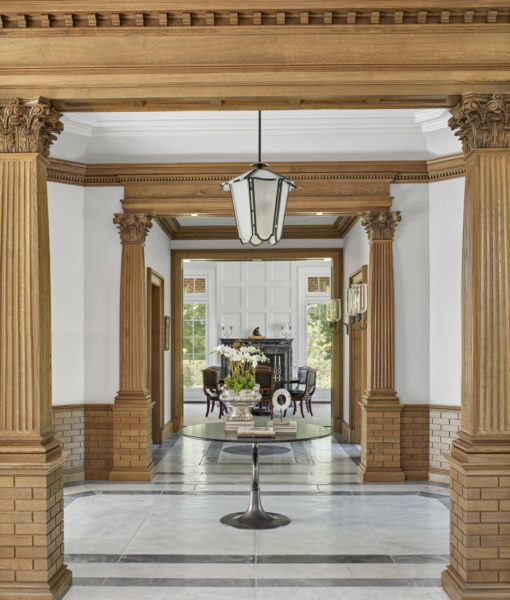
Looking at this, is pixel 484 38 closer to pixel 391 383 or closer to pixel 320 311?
pixel 391 383

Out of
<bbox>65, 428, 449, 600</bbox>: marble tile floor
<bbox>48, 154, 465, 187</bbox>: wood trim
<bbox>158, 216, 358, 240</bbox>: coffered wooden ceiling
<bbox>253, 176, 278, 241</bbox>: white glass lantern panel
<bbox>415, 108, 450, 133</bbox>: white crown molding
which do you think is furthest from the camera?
<bbox>158, 216, 358, 240</bbox>: coffered wooden ceiling

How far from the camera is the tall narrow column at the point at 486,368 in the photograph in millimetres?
3840

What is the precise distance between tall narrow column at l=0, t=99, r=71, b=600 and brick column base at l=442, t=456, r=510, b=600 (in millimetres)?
2299

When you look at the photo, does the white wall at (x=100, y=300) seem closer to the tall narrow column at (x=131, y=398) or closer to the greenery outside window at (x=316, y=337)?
the tall narrow column at (x=131, y=398)

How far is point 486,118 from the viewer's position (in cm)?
393

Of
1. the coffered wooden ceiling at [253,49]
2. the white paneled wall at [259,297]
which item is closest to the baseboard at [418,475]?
the coffered wooden ceiling at [253,49]

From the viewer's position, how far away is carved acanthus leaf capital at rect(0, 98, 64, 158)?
3.96 m

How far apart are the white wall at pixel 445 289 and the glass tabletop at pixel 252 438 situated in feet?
6.35

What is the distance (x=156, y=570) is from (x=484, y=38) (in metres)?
3.78

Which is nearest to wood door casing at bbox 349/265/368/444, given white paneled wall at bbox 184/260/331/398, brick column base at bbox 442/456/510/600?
white paneled wall at bbox 184/260/331/398

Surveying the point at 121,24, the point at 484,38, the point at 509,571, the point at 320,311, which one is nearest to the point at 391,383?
the point at 509,571

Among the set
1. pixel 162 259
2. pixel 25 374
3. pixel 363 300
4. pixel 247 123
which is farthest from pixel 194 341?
pixel 25 374

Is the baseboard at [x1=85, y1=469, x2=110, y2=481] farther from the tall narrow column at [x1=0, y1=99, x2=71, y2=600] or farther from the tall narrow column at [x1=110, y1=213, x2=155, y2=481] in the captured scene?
the tall narrow column at [x1=0, y1=99, x2=71, y2=600]

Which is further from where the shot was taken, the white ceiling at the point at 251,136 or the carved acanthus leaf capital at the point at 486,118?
the white ceiling at the point at 251,136
